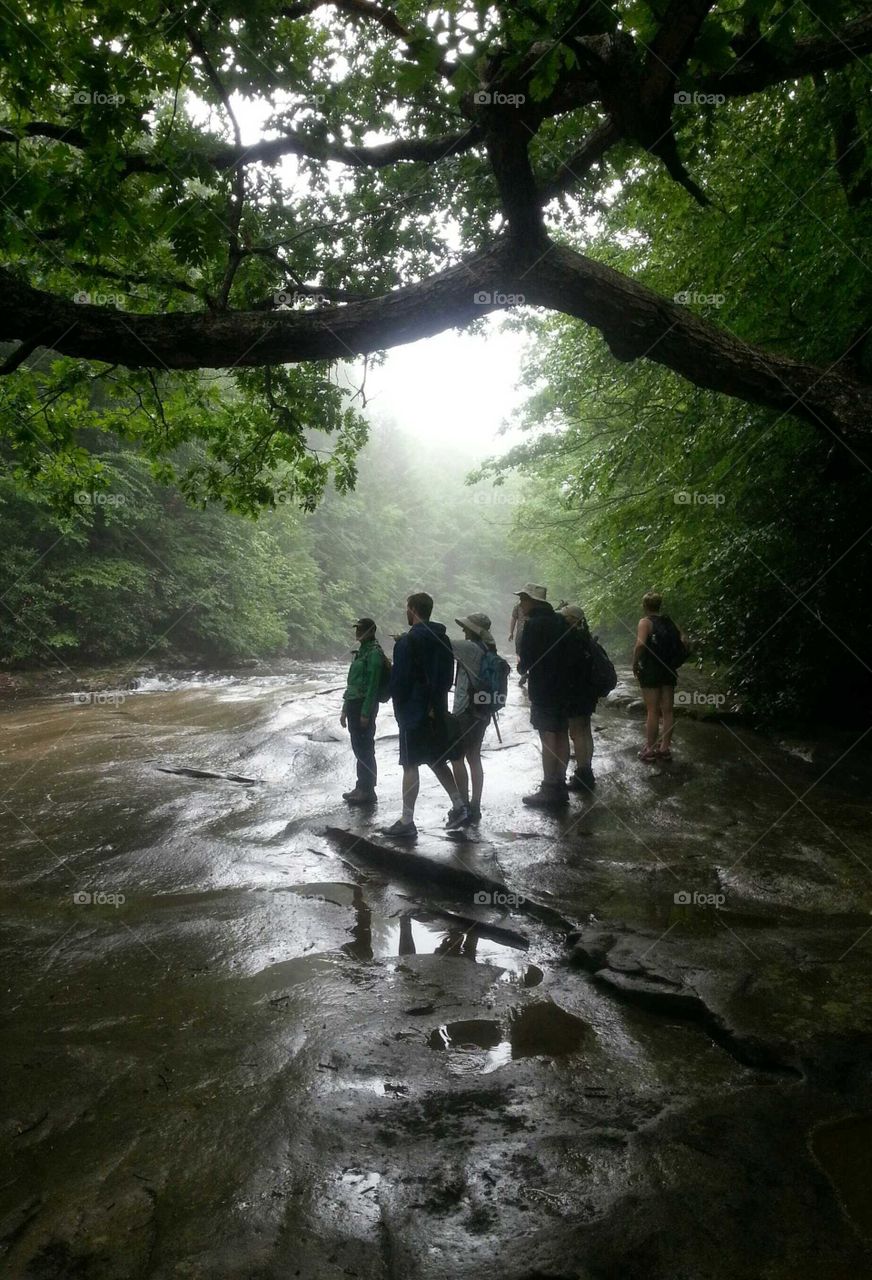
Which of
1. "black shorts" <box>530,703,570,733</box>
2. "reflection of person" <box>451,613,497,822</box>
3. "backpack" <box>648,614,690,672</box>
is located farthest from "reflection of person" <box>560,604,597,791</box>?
"backpack" <box>648,614,690,672</box>

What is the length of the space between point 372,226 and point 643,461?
5.55m

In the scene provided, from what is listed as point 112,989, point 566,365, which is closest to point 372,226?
point 566,365

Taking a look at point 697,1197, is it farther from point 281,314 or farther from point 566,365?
point 566,365

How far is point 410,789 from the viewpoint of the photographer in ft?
20.0

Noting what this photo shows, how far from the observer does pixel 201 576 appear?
80.4ft

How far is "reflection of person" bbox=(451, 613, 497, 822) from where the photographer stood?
21.0 feet

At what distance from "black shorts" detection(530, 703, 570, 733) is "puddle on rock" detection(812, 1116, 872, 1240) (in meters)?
4.40
